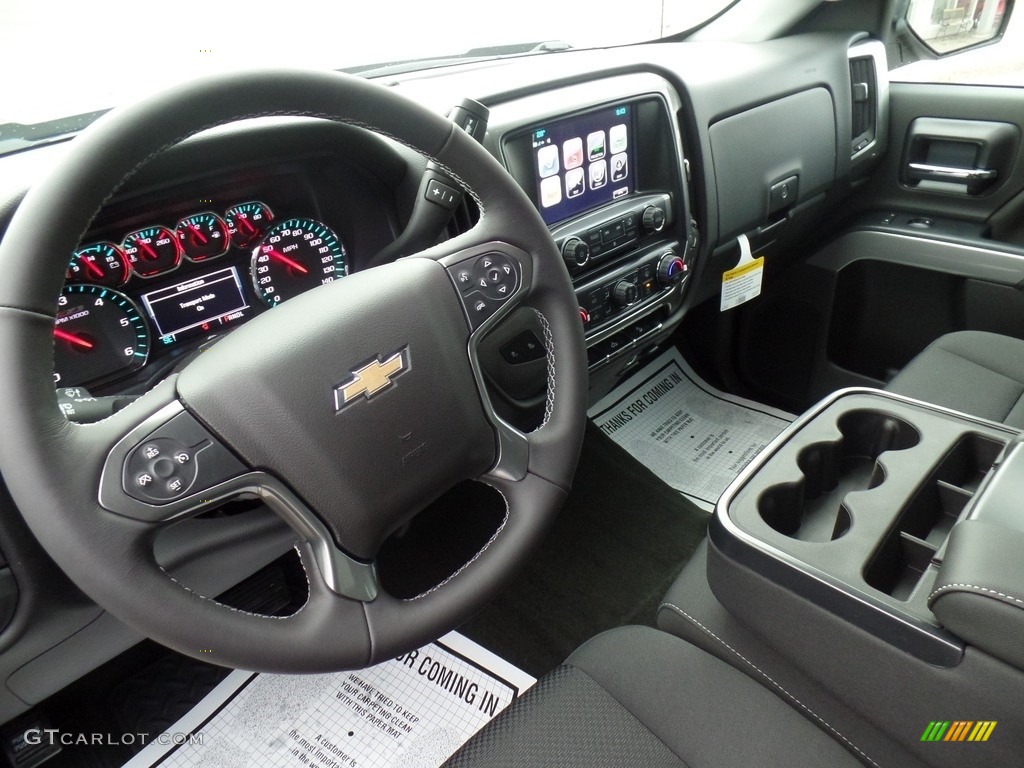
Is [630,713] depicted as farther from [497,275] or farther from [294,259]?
[294,259]

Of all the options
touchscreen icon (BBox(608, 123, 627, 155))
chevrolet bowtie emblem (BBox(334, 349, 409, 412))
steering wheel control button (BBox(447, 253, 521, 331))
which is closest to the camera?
chevrolet bowtie emblem (BBox(334, 349, 409, 412))

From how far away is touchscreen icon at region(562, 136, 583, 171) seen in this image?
1209 mm

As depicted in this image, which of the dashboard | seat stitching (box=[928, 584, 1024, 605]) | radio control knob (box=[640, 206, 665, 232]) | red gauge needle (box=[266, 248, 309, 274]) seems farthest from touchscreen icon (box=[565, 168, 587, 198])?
seat stitching (box=[928, 584, 1024, 605])

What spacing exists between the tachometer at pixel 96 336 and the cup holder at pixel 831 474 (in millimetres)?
704

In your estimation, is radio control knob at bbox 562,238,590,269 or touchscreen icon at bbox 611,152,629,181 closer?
radio control knob at bbox 562,238,590,269

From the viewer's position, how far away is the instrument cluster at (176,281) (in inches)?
31.8

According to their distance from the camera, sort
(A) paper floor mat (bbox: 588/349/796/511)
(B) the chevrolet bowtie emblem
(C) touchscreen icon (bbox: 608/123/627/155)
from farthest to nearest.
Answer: (A) paper floor mat (bbox: 588/349/796/511), (C) touchscreen icon (bbox: 608/123/627/155), (B) the chevrolet bowtie emblem

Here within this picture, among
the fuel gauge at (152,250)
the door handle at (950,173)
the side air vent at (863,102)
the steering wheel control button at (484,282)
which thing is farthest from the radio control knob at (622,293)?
the door handle at (950,173)

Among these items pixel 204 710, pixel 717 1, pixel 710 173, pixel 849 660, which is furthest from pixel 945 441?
pixel 717 1

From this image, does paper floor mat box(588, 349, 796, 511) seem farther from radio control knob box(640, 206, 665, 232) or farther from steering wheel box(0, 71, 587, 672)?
steering wheel box(0, 71, 587, 672)

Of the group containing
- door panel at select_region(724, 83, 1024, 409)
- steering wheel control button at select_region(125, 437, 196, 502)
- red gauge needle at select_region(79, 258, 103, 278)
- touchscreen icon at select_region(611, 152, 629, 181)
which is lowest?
door panel at select_region(724, 83, 1024, 409)

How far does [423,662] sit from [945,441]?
82 cm

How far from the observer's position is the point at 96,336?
2.69 ft

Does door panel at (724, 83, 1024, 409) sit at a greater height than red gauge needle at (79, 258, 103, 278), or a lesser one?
lesser
